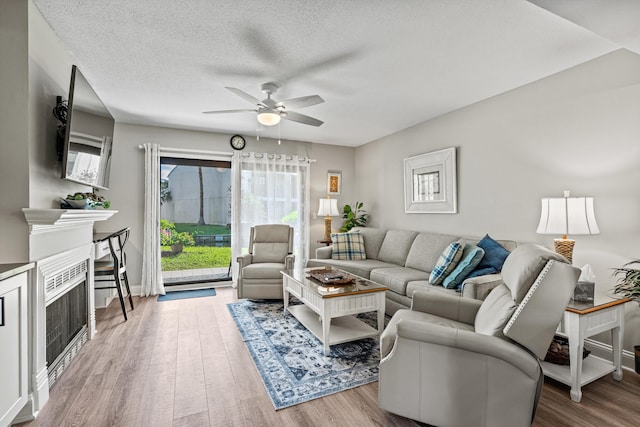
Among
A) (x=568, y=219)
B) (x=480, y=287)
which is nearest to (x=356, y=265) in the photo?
(x=480, y=287)

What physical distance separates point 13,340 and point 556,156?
4322mm

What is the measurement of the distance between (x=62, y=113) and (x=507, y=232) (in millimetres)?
4267

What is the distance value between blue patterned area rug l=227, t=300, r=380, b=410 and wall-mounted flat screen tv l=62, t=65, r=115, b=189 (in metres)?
2.05

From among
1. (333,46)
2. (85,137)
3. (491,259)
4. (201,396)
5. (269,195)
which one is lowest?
(201,396)

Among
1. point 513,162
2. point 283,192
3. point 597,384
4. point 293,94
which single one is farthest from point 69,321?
point 513,162

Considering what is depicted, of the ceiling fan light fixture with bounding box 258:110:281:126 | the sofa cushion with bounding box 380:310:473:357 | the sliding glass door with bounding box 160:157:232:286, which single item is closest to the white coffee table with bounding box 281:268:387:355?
the sofa cushion with bounding box 380:310:473:357

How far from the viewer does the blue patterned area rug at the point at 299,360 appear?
84.9 inches

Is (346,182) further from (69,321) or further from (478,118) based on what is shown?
(69,321)

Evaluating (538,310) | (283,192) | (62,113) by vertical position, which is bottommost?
(538,310)

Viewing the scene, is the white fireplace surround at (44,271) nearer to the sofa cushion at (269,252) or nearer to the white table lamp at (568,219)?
the sofa cushion at (269,252)

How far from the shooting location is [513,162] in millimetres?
3279

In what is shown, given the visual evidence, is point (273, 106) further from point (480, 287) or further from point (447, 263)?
point (480, 287)

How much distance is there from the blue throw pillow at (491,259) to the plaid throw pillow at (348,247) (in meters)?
1.97

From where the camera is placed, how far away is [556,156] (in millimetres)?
2895
